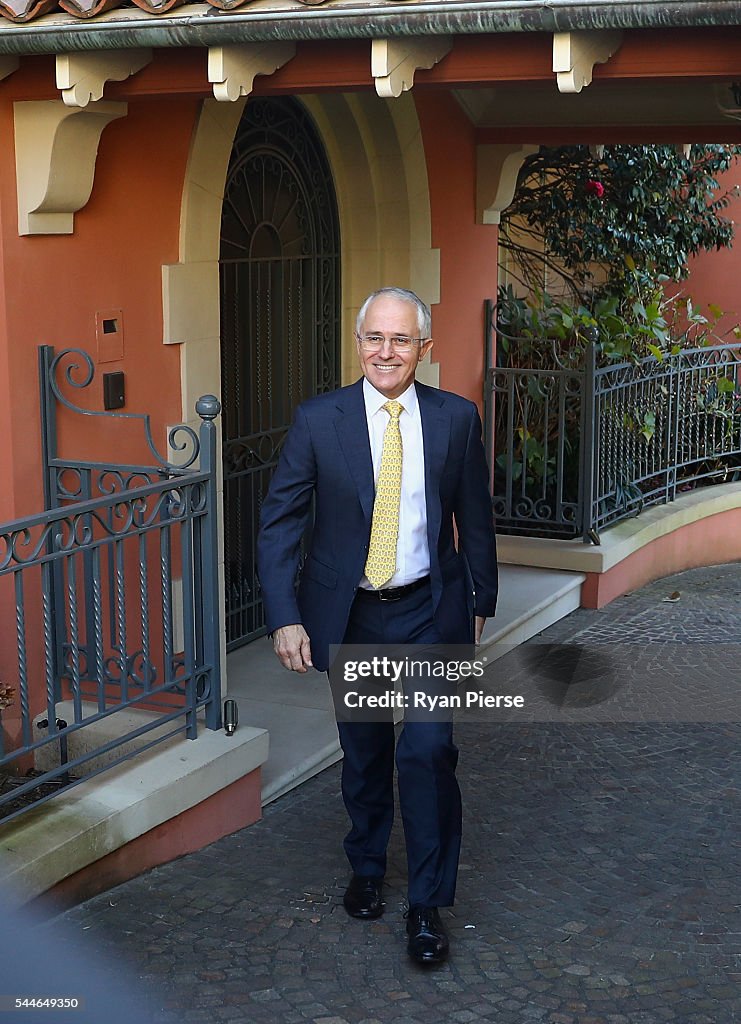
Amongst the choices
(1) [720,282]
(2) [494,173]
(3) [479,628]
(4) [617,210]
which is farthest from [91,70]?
(1) [720,282]

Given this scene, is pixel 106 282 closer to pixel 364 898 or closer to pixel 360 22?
pixel 360 22

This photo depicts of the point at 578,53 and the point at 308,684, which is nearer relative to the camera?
the point at 578,53

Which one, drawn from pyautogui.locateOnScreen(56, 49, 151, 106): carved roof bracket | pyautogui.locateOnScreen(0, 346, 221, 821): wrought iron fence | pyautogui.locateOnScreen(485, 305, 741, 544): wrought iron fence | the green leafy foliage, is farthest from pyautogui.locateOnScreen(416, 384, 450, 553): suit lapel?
the green leafy foliage

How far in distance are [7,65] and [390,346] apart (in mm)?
1732

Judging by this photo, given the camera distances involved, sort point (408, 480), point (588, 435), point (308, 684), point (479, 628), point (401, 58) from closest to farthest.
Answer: point (408, 480), point (401, 58), point (479, 628), point (308, 684), point (588, 435)

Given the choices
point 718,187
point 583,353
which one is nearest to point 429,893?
point 583,353

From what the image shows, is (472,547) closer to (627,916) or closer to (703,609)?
(627,916)

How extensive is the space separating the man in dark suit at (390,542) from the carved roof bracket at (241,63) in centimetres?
98

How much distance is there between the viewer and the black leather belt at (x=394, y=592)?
12.5ft

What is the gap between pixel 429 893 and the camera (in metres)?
3.77

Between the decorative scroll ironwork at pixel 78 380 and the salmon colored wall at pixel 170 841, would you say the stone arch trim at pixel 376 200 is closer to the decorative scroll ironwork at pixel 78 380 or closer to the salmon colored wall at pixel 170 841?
the decorative scroll ironwork at pixel 78 380

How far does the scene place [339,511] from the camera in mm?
3805

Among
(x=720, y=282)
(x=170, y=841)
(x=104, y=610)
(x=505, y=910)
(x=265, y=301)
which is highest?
(x=720, y=282)

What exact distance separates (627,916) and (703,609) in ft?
14.1
